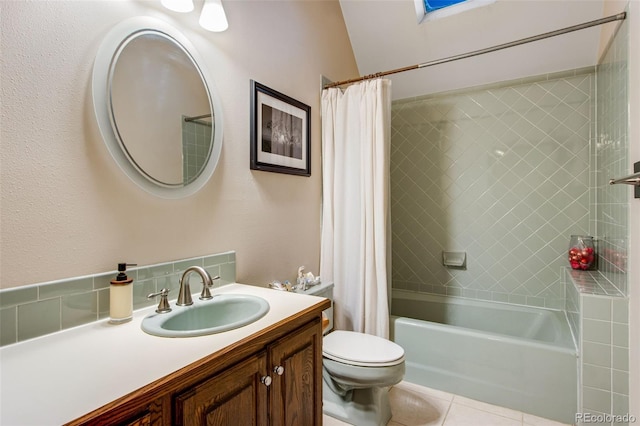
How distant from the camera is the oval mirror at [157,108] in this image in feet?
3.66

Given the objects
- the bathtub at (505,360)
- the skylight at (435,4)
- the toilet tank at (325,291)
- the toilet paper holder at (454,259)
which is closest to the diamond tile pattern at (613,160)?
the bathtub at (505,360)

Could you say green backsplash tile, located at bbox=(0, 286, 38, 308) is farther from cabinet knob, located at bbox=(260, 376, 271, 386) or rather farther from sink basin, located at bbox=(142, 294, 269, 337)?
cabinet knob, located at bbox=(260, 376, 271, 386)

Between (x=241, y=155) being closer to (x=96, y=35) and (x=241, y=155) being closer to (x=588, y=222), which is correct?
(x=96, y=35)

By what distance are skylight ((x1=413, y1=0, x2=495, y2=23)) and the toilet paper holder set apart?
6.24 ft

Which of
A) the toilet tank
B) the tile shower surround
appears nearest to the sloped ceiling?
the toilet tank

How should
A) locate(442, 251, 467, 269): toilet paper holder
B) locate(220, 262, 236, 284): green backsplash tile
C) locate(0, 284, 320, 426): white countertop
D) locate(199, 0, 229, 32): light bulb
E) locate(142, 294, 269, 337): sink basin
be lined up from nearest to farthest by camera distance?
1. locate(0, 284, 320, 426): white countertop
2. locate(142, 294, 269, 337): sink basin
3. locate(199, 0, 229, 32): light bulb
4. locate(220, 262, 236, 284): green backsplash tile
5. locate(442, 251, 467, 269): toilet paper holder

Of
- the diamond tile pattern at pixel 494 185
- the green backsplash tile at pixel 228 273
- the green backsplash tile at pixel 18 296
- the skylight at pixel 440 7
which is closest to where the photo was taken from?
the green backsplash tile at pixel 18 296

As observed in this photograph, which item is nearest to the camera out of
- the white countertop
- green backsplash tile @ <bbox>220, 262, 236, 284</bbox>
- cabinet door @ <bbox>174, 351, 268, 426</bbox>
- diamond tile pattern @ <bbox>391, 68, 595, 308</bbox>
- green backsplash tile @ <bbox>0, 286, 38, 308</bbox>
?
the white countertop

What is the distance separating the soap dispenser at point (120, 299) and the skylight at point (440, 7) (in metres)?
2.63

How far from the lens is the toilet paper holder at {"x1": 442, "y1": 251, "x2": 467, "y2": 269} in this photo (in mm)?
2762

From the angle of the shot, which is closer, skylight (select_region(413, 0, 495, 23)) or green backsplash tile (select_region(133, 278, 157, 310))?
green backsplash tile (select_region(133, 278, 157, 310))

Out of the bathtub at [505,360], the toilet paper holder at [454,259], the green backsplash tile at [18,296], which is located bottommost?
the bathtub at [505,360]

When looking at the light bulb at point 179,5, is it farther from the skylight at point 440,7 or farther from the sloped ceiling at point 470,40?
the skylight at point 440,7

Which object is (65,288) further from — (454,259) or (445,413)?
(454,259)
